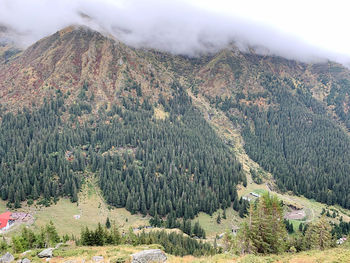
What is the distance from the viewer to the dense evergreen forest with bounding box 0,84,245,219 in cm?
12469

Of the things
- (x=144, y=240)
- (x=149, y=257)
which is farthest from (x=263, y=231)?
(x=144, y=240)

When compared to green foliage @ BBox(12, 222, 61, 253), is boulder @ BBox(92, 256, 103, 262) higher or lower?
higher

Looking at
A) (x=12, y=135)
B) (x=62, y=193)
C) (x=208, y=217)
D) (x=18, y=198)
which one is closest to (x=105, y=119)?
(x=12, y=135)

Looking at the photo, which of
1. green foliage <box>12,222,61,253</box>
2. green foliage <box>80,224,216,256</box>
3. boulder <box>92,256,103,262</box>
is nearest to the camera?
boulder <box>92,256,103,262</box>

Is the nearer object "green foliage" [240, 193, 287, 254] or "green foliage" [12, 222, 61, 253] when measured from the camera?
"green foliage" [240, 193, 287, 254]

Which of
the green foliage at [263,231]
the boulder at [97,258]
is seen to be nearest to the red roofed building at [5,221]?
the boulder at [97,258]

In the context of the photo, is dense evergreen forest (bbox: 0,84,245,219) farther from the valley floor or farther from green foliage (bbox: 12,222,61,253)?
the valley floor

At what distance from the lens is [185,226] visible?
363ft

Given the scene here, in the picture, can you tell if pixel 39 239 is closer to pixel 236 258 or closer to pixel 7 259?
pixel 7 259

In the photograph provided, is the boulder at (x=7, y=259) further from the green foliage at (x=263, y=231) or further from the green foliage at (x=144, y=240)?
the green foliage at (x=263, y=231)

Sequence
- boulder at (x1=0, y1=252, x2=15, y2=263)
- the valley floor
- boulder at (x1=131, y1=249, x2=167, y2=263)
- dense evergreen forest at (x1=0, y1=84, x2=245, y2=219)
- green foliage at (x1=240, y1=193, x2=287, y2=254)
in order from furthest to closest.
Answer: dense evergreen forest at (x1=0, y1=84, x2=245, y2=219)
green foliage at (x1=240, y1=193, x2=287, y2=254)
boulder at (x1=0, y1=252, x2=15, y2=263)
boulder at (x1=131, y1=249, x2=167, y2=263)
the valley floor

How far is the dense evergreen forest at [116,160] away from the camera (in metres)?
125

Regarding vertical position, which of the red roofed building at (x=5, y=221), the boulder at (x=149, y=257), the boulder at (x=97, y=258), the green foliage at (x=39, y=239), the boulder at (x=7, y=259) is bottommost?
the red roofed building at (x=5, y=221)

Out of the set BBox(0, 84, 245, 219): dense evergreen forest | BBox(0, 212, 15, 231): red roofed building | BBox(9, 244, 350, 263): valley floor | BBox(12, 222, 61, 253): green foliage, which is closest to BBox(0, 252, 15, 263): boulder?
BBox(9, 244, 350, 263): valley floor
